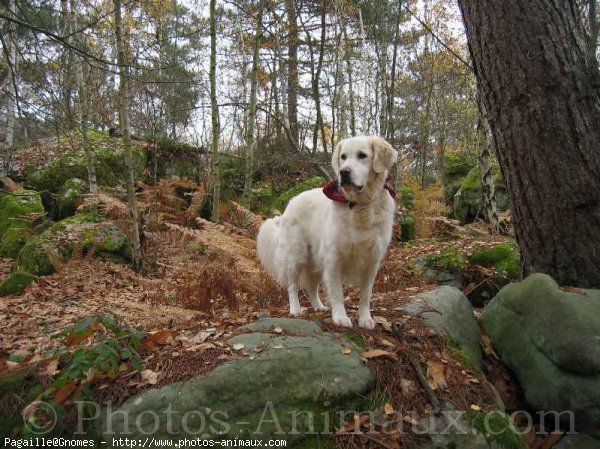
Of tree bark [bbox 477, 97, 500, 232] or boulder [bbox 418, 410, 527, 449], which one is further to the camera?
tree bark [bbox 477, 97, 500, 232]

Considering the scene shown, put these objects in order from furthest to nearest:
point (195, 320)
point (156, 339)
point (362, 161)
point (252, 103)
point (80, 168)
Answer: point (80, 168), point (252, 103), point (195, 320), point (362, 161), point (156, 339)

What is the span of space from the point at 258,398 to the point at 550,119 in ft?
10.4

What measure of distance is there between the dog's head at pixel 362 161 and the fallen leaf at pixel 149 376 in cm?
195

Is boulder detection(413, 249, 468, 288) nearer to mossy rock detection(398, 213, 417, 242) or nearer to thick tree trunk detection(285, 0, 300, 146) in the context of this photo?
mossy rock detection(398, 213, 417, 242)

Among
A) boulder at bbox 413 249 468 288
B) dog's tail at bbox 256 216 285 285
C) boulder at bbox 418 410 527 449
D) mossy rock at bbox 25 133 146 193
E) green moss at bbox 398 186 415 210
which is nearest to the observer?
boulder at bbox 418 410 527 449

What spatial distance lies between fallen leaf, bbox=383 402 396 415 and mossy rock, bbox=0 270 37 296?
221 inches

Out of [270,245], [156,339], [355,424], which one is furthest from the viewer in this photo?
[270,245]

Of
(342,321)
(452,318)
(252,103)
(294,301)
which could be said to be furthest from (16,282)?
(252,103)

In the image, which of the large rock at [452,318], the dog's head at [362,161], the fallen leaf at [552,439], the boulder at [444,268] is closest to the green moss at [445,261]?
the boulder at [444,268]

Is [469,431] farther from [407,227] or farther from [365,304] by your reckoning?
[407,227]

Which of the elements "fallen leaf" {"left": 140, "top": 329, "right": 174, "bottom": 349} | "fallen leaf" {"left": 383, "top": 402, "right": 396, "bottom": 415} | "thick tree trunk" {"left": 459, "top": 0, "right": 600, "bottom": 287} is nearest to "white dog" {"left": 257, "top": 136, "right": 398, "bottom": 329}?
"fallen leaf" {"left": 383, "top": 402, "right": 396, "bottom": 415}

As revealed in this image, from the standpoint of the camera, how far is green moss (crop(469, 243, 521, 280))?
543cm

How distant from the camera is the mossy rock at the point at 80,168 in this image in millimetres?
11227

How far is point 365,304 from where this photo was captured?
356 centimetres
